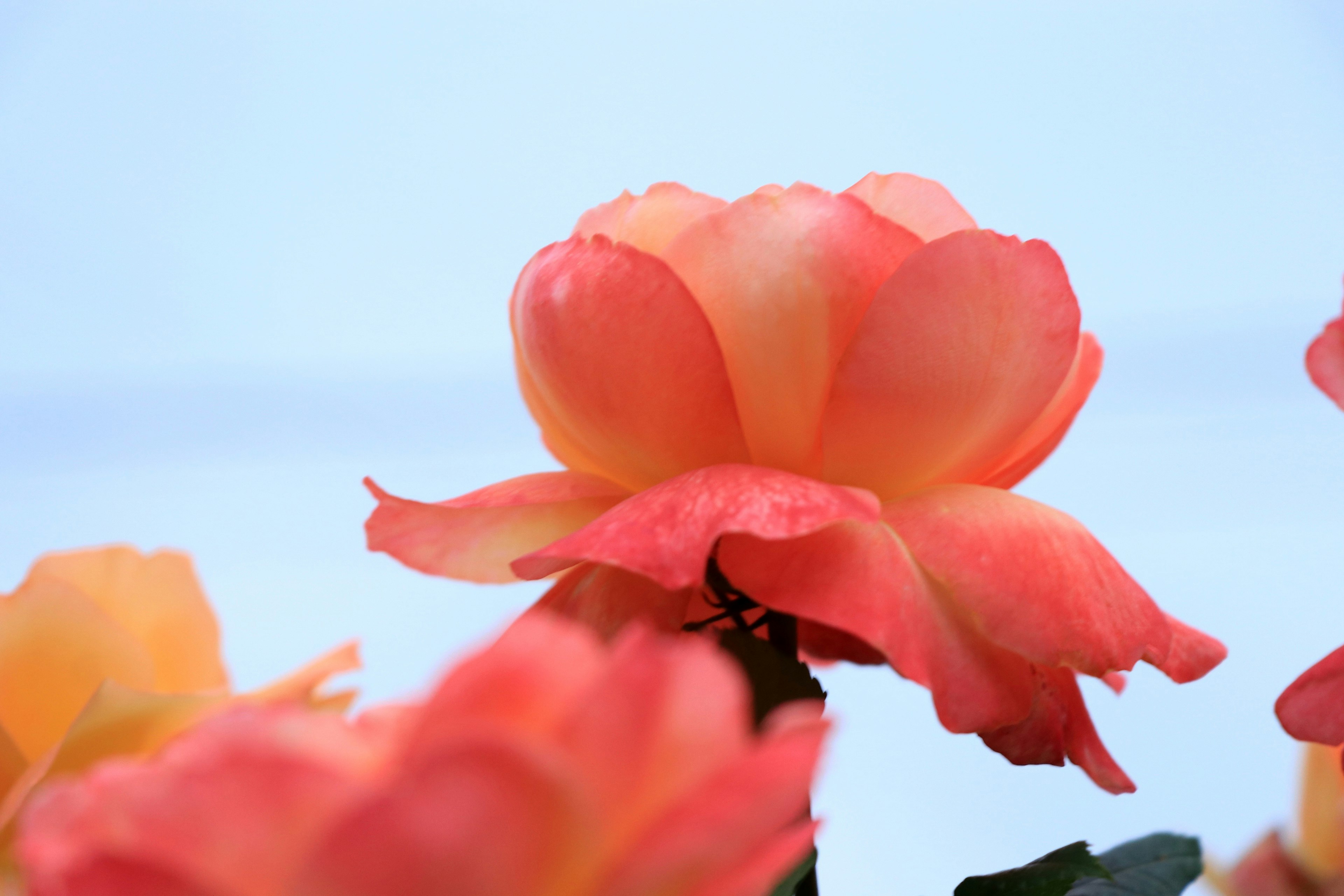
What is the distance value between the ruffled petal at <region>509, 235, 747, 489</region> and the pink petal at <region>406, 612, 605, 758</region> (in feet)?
0.29

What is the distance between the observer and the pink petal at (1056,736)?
0.17m

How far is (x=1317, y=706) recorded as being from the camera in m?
0.15

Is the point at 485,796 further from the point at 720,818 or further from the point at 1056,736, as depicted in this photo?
the point at 1056,736

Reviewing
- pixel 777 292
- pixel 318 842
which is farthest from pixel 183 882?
pixel 777 292

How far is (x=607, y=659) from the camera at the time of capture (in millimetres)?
74

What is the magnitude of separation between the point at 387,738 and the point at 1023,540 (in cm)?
9

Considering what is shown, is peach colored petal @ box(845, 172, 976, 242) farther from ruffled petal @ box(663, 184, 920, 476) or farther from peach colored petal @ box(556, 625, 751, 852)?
peach colored petal @ box(556, 625, 751, 852)

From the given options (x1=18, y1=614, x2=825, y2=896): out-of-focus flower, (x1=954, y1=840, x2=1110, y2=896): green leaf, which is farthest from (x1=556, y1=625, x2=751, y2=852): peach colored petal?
(x1=954, y1=840, x2=1110, y2=896): green leaf

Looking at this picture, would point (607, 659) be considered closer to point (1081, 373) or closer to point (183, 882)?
point (183, 882)

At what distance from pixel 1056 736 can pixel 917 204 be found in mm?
83

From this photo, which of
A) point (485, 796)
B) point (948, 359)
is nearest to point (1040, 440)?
point (948, 359)

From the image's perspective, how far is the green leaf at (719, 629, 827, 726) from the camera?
0.14m

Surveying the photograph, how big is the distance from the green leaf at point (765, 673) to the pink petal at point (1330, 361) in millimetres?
76

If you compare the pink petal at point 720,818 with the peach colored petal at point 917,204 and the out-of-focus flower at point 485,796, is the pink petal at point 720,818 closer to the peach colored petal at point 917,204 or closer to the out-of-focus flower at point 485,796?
the out-of-focus flower at point 485,796
